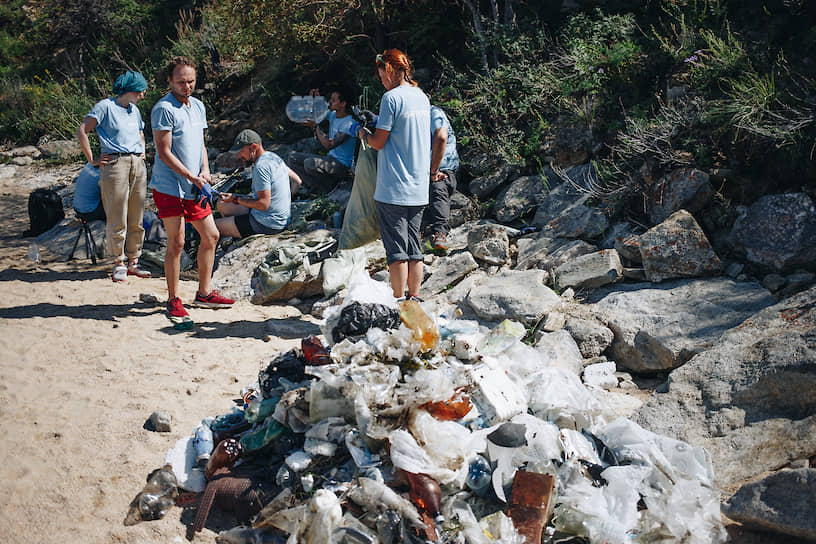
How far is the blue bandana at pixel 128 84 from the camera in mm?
5375

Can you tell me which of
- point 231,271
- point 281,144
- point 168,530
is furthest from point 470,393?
point 281,144

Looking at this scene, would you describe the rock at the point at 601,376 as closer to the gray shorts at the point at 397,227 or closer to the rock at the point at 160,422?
the gray shorts at the point at 397,227

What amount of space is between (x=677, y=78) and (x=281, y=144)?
214 inches

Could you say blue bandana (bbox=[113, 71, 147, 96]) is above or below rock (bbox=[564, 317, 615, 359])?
above

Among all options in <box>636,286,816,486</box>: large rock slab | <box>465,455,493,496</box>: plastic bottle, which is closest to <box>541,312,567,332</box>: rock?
<box>636,286,816,486</box>: large rock slab

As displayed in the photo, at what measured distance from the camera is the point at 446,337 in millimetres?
3285

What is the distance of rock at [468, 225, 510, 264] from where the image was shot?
521cm

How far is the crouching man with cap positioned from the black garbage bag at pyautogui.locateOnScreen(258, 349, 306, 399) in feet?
8.67

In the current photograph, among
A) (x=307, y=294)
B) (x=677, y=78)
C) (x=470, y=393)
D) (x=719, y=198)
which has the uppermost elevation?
(x=677, y=78)

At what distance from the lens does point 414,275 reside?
4.29m

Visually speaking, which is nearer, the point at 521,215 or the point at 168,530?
the point at 168,530

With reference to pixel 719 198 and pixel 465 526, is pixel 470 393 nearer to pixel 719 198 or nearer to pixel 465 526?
pixel 465 526

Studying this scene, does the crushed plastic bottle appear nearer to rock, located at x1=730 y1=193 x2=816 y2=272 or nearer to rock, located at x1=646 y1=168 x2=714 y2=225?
rock, located at x1=646 y1=168 x2=714 y2=225

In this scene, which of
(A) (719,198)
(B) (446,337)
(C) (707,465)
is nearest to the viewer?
(C) (707,465)
